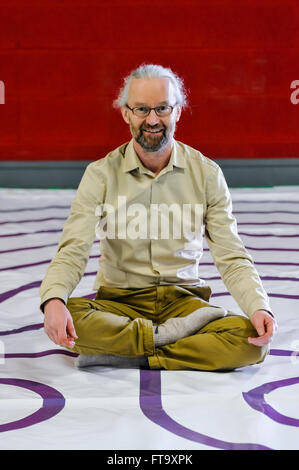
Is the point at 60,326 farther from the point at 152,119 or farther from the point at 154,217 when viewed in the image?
the point at 152,119

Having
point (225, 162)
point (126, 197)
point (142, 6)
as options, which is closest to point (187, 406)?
point (126, 197)

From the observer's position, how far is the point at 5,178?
13.1 ft

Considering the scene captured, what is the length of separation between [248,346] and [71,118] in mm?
2917

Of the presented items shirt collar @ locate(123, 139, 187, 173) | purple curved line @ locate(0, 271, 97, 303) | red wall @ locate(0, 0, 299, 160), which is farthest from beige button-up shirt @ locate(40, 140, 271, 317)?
red wall @ locate(0, 0, 299, 160)

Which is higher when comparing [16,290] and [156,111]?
[156,111]

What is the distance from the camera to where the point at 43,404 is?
120cm

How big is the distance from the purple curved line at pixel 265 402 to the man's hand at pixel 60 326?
0.35 metres

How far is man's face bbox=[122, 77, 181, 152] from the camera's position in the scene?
1.39 metres

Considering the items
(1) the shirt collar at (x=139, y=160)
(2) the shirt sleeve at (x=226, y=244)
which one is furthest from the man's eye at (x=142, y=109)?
(2) the shirt sleeve at (x=226, y=244)

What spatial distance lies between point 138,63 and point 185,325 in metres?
2.85

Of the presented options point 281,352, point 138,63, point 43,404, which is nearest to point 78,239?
point 43,404

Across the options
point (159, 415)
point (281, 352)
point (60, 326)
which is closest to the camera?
point (159, 415)

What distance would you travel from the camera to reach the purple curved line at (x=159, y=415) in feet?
3.41

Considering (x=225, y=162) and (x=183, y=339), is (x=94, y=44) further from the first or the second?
(x=183, y=339)
